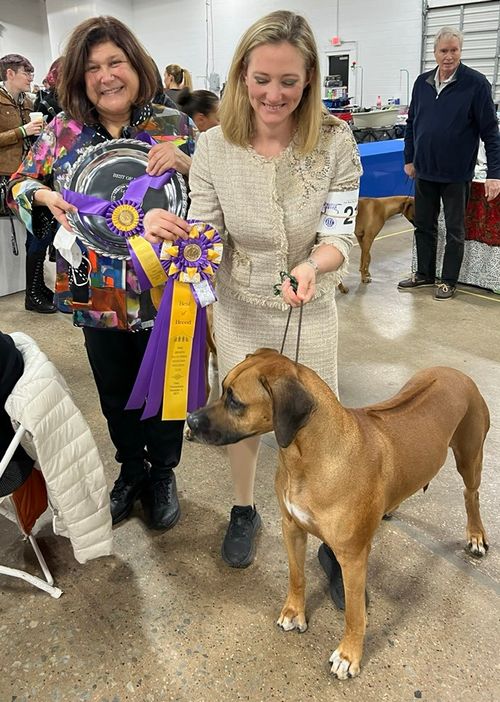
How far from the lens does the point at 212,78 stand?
1217 centimetres

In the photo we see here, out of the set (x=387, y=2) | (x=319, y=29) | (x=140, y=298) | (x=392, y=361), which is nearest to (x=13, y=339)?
(x=140, y=298)

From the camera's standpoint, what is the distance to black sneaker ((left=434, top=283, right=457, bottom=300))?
4.92 meters

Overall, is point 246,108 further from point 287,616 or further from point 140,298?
point 287,616

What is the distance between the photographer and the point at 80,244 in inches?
73.0

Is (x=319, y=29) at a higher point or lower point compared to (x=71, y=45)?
higher

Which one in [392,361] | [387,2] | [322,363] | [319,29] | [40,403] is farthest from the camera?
[319,29]

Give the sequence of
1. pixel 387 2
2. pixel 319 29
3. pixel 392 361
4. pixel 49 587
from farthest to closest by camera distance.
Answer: pixel 319 29 → pixel 387 2 → pixel 392 361 → pixel 49 587

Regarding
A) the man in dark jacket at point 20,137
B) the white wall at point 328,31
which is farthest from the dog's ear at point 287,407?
the white wall at point 328,31

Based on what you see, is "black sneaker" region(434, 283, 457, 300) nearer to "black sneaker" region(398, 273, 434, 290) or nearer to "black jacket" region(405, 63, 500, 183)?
"black sneaker" region(398, 273, 434, 290)

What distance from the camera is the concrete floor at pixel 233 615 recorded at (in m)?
1.65

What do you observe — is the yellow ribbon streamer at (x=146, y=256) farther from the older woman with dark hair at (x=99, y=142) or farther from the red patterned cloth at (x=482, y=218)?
the red patterned cloth at (x=482, y=218)

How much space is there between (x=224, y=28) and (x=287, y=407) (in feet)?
49.0

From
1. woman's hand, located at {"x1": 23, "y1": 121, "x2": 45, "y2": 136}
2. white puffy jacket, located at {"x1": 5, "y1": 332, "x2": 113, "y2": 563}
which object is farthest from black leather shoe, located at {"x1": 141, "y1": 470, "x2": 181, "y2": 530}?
woman's hand, located at {"x1": 23, "y1": 121, "x2": 45, "y2": 136}

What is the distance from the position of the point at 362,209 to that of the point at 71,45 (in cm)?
403
